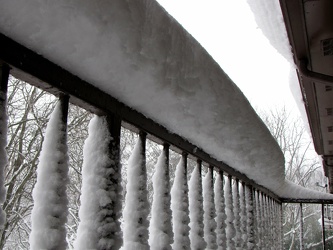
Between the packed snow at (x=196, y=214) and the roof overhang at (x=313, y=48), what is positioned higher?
the roof overhang at (x=313, y=48)

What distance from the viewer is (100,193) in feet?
2.55

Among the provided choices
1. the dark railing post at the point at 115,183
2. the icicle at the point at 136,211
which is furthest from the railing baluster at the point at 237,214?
the dark railing post at the point at 115,183

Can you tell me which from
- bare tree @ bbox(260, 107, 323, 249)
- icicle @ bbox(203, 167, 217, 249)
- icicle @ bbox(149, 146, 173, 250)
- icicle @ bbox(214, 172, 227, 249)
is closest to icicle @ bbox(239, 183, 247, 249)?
icicle @ bbox(214, 172, 227, 249)

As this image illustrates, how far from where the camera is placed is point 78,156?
2.30 meters

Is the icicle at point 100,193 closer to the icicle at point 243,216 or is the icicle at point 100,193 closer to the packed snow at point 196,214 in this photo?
the packed snow at point 196,214

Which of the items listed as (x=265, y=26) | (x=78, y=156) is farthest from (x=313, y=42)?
(x=78, y=156)

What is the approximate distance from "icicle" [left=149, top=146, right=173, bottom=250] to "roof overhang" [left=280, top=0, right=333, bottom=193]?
0.91 m

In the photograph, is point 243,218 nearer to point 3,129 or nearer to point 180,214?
point 180,214

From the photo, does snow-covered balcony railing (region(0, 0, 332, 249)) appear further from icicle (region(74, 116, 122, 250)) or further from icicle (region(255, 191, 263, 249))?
icicle (region(255, 191, 263, 249))

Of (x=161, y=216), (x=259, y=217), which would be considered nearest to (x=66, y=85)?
(x=161, y=216)

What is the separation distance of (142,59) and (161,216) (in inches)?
18.0

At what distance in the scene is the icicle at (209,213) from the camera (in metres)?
1.50

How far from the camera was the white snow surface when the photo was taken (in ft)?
1.92

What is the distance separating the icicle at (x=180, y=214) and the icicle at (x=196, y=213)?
15cm
